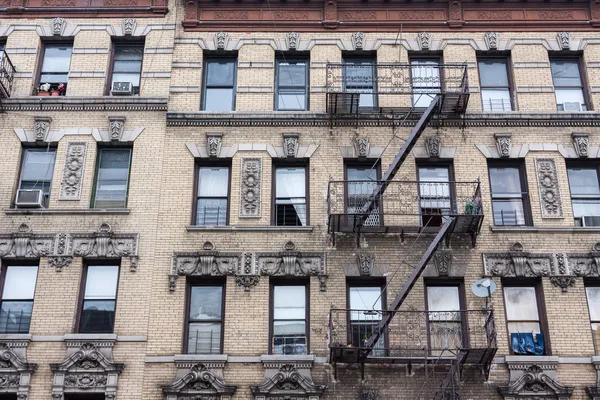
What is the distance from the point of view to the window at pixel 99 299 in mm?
18391

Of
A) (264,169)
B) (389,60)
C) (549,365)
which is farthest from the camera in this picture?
(389,60)

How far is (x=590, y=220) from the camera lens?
19.5 metres

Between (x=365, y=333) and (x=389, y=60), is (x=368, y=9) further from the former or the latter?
(x=365, y=333)

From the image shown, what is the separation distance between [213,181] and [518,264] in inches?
305

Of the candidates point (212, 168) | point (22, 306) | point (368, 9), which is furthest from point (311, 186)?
point (22, 306)

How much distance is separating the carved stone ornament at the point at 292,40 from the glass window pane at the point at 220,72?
1604 mm

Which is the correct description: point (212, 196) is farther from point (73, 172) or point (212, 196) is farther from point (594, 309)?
point (594, 309)

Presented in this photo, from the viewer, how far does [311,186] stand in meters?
20.0

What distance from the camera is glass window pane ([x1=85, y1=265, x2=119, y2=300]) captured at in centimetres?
1874

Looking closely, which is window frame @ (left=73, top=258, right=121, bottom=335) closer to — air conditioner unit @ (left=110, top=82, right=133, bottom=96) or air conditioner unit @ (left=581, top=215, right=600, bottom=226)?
air conditioner unit @ (left=110, top=82, right=133, bottom=96)

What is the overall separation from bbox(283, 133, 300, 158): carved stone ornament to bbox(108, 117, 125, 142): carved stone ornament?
417 centimetres

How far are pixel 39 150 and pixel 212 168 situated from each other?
445cm

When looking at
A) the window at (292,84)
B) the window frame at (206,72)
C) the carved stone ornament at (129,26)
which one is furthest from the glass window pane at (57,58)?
the window at (292,84)

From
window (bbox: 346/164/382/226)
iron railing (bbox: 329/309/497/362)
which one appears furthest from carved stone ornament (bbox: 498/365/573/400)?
window (bbox: 346/164/382/226)
